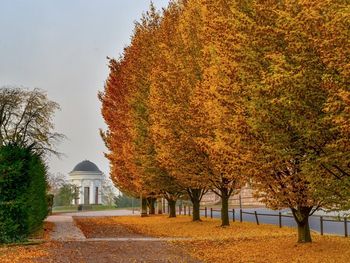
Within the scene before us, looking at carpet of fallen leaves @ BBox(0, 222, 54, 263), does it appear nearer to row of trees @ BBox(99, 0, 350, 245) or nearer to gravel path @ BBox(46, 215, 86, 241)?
gravel path @ BBox(46, 215, 86, 241)

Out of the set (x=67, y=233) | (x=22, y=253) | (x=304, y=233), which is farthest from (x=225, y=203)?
→ (x=22, y=253)

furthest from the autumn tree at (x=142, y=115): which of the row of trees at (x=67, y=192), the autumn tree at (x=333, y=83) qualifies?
the row of trees at (x=67, y=192)

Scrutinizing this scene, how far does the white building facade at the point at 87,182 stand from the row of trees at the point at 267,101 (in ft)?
271

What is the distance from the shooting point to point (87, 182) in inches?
4198

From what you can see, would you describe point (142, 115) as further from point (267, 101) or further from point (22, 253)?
point (267, 101)

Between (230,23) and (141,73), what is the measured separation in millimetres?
17738

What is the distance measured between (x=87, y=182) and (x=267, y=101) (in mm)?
96436

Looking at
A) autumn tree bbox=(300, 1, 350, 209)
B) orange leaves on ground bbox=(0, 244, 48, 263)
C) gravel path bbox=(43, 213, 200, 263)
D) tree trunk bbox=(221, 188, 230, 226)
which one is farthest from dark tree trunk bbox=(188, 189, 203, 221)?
autumn tree bbox=(300, 1, 350, 209)

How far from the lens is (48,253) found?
1566 cm

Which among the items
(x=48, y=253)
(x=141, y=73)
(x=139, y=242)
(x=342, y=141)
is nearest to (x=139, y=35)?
(x=141, y=73)

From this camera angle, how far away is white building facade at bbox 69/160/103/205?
106 metres

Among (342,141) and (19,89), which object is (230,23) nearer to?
(342,141)

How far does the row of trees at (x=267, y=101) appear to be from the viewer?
36.8ft

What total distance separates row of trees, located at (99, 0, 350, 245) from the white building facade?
8252 cm
